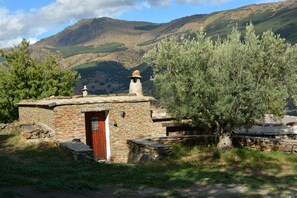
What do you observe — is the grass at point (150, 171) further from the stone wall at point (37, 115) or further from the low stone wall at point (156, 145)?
the stone wall at point (37, 115)

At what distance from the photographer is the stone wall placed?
1986 centimetres

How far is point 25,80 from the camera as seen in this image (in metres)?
34.8

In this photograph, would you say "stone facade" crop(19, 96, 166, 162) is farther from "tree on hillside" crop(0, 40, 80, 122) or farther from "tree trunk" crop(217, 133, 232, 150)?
"tree on hillside" crop(0, 40, 80, 122)

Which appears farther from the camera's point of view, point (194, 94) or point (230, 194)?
point (194, 94)

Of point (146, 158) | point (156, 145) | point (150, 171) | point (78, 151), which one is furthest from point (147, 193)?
point (156, 145)

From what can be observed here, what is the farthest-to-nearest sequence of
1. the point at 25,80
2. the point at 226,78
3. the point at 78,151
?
the point at 25,80 < the point at 226,78 < the point at 78,151

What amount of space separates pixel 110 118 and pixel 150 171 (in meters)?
7.56

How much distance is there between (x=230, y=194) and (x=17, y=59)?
30.2 m

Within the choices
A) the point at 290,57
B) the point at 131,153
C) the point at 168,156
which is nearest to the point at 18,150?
the point at 131,153

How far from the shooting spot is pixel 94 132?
2070 cm

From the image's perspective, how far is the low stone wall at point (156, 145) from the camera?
57.7 ft

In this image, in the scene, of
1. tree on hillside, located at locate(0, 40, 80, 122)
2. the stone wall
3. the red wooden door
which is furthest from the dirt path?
tree on hillside, located at locate(0, 40, 80, 122)

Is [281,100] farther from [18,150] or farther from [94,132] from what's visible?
[18,150]

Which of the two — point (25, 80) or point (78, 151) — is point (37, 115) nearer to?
point (78, 151)
